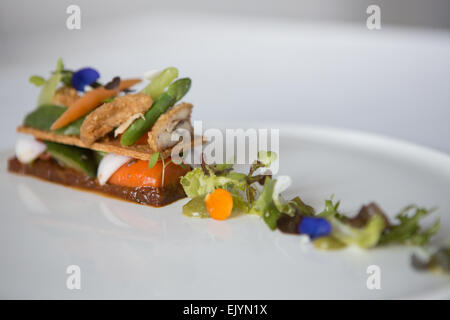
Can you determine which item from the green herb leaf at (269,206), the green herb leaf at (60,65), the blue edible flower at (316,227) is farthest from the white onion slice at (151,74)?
the blue edible flower at (316,227)

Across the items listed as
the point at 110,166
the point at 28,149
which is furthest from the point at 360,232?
the point at 28,149

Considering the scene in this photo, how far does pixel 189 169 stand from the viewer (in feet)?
15.4

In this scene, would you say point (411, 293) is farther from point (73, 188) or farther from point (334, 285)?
point (73, 188)

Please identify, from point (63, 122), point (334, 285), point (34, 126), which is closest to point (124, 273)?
point (334, 285)

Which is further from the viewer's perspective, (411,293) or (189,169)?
(189,169)

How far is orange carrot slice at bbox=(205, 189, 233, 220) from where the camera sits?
4105mm

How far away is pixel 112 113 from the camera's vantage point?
180 inches

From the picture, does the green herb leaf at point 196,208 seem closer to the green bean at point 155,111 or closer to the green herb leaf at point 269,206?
the green herb leaf at point 269,206

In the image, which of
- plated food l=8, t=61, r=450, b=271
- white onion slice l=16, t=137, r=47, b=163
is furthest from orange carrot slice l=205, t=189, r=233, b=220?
white onion slice l=16, t=137, r=47, b=163

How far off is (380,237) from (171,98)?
6.53ft

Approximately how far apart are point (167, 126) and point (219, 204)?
0.84 metres

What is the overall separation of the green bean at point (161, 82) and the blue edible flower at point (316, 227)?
1.71 metres

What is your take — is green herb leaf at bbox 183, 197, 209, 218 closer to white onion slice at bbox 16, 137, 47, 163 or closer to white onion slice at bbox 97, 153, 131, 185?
white onion slice at bbox 97, 153, 131, 185

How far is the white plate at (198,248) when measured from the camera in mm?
3182
